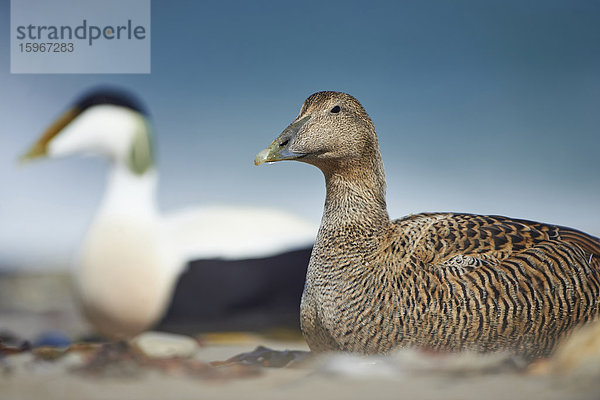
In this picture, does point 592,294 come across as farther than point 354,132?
No

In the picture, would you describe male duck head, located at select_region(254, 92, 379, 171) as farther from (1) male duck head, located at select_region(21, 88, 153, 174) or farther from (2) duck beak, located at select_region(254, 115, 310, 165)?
(1) male duck head, located at select_region(21, 88, 153, 174)

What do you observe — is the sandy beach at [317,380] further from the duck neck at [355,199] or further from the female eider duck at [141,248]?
the female eider duck at [141,248]

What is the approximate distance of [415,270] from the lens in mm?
1910

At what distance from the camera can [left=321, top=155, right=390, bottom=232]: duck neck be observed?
2.10 m

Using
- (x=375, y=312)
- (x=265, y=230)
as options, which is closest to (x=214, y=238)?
(x=265, y=230)

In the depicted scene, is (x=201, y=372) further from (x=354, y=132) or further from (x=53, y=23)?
(x=53, y=23)

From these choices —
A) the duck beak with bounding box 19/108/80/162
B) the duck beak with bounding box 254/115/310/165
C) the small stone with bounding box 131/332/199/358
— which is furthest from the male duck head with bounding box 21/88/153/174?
the duck beak with bounding box 254/115/310/165

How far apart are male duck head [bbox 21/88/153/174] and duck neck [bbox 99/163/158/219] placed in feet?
0.11

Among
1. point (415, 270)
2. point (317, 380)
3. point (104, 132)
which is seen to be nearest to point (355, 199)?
point (415, 270)

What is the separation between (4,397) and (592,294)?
68.4 inches

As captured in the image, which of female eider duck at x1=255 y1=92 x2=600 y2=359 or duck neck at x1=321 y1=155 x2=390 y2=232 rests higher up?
duck neck at x1=321 y1=155 x2=390 y2=232

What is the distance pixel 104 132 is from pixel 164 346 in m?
1.17

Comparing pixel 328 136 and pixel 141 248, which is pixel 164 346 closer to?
pixel 141 248

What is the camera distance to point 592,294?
196 cm
